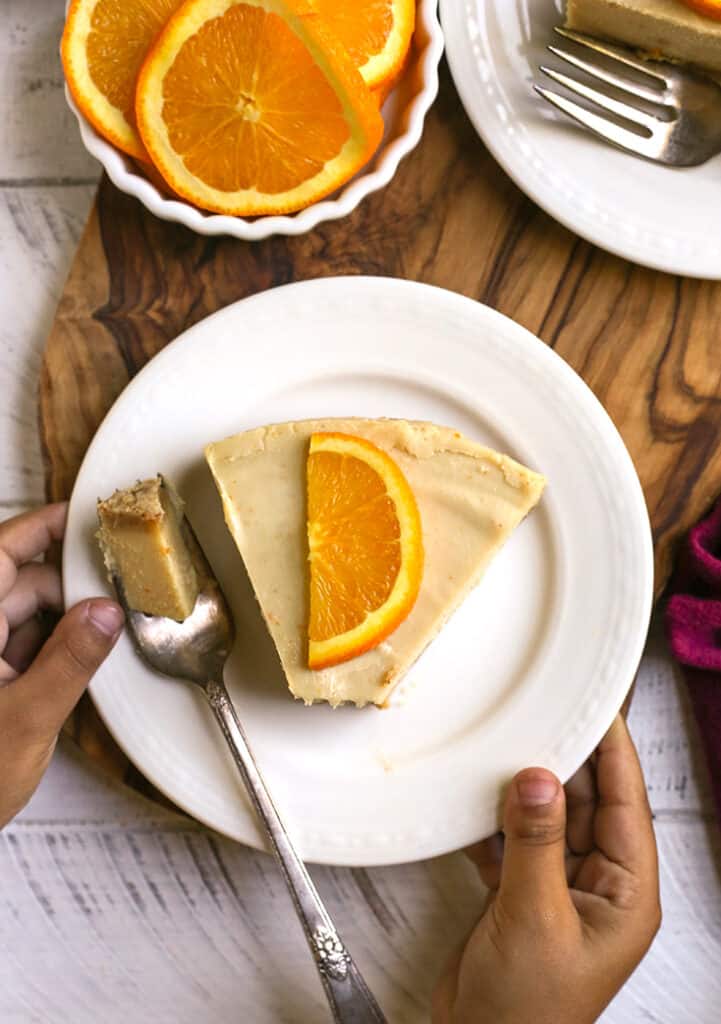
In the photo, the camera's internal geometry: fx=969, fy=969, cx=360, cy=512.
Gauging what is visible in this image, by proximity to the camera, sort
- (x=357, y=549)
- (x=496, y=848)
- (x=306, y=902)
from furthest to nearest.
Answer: (x=496, y=848)
(x=306, y=902)
(x=357, y=549)

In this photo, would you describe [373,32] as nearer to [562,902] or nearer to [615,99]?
[615,99]

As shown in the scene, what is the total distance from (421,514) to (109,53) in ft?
2.43

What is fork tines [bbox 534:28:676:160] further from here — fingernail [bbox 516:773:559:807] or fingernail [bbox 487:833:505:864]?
fingernail [bbox 487:833:505:864]

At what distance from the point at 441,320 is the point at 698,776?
80 centimetres

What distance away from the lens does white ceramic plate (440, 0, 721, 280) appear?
1343 mm

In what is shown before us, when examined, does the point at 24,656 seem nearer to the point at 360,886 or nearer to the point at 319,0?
the point at 360,886

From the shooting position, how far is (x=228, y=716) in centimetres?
133

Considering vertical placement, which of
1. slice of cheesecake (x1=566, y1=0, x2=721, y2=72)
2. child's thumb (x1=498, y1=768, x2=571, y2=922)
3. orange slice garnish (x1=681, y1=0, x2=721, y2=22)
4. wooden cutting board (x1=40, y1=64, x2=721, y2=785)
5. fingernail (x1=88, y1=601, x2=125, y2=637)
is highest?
orange slice garnish (x1=681, y1=0, x2=721, y2=22)

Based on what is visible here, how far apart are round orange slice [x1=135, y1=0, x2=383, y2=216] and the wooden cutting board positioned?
13cm

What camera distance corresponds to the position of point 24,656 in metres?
1.42

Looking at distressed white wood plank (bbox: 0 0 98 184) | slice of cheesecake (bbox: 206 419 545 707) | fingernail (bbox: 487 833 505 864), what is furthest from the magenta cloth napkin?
distressed white wood plank (bbox: 0 0 98 184)

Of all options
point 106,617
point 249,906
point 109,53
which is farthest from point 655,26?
point 249,906

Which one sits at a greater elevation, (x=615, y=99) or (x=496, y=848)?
(x=615, y=99)

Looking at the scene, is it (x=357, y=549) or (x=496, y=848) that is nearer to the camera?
(x=357, y=549)
